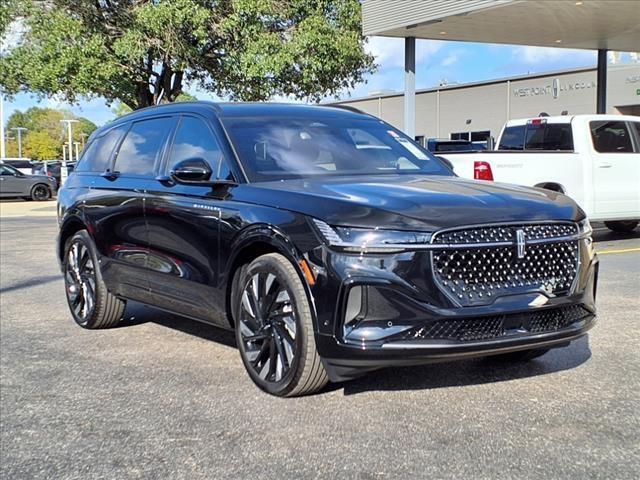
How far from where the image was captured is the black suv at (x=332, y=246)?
3893 mm

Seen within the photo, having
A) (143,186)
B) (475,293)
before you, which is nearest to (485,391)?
(475,293)

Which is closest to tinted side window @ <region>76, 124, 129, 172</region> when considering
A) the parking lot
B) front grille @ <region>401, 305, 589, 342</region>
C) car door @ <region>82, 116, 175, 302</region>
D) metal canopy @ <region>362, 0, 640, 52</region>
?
car door @ <region>82, 116, 175, 302</region>

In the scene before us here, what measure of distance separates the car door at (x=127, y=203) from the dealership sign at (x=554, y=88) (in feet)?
106

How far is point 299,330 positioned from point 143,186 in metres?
2.23

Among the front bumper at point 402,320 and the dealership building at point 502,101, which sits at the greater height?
the dealership building at point 502,101

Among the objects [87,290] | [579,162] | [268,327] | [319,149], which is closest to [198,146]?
[319,149]

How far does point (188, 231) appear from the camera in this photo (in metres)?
5.19

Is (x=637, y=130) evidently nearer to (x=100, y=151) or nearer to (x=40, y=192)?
(x=100, y=151)

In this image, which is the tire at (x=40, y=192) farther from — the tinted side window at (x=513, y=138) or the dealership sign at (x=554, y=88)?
the dealership sign at (x=554, y=88)

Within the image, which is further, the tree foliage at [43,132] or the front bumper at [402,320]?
the tree foliage at [43,132]

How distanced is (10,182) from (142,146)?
26752 millimetres

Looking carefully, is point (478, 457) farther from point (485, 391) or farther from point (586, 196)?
point (586, 196)

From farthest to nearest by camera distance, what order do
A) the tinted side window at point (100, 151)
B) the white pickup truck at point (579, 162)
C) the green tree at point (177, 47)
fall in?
the green tree at point (177, 47), the white pickup truck at point (579, 162), the tinted side window at point (100, 151)

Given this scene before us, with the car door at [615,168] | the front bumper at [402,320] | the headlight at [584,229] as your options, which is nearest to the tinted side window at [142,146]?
the front bumper at [402,320]
